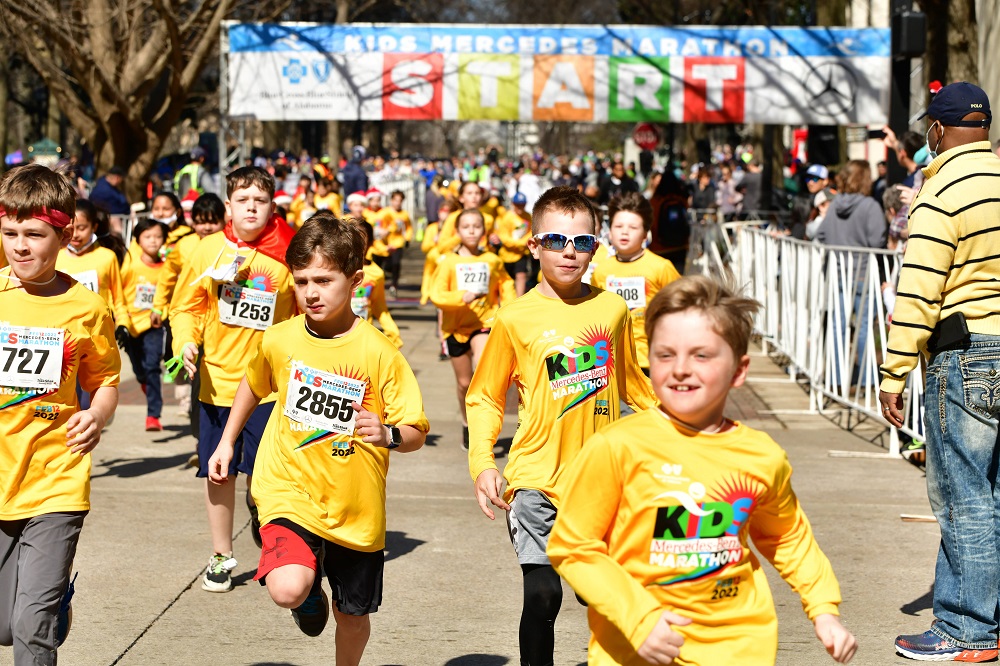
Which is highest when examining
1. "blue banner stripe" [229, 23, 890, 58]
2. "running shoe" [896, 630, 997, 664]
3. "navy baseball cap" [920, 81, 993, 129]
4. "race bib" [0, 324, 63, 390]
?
"blue banner stripe" [229, 23, 890, 58]

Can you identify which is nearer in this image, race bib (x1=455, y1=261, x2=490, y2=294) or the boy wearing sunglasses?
the boy wearing sunglasses

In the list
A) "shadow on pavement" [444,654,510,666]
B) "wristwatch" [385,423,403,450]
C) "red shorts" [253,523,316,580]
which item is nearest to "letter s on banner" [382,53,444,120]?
"shadow on pavement" [444,654,510,666]

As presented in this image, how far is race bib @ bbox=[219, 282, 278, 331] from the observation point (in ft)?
21.2

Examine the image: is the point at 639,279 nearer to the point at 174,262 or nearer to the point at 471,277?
the point at 471,277

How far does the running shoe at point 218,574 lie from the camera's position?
20.4ft

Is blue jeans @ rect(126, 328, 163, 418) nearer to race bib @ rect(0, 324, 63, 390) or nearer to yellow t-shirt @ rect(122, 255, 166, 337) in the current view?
yellow t-shirt @ rect(122, 255, 166, 337)

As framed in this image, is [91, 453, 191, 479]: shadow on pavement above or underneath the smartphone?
underneath

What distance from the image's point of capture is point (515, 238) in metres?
15.8

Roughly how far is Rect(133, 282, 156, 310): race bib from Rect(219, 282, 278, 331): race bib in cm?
397

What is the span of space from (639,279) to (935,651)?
2.97 meters

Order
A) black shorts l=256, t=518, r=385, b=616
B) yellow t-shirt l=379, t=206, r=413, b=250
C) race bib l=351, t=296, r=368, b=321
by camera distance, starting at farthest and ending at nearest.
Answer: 1. yellow t-shirt l=379, t=206, r=413, b=250
2. race bib l=351, t=296, r=368, b=321
3. black shorts l=256, t=518, r=385, b=616

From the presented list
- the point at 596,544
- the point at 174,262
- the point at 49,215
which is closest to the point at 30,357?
the point at 49,215

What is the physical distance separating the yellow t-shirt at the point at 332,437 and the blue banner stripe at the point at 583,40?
47.5 feet

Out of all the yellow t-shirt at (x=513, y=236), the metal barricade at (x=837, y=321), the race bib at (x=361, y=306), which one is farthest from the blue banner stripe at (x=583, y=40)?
the race bib at (x=361, y=306)
